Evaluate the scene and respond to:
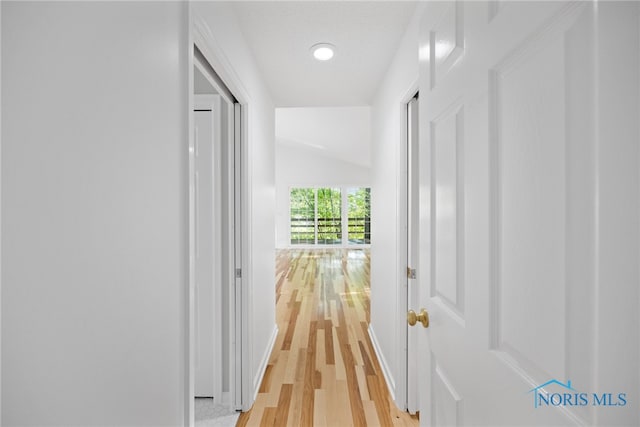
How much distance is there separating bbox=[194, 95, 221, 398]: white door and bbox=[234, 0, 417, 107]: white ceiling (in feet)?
1.73

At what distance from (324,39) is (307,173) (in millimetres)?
7733

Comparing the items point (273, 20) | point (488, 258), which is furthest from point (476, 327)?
point (273, 20)

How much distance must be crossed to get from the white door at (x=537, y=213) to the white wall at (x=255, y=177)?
0.98 metres

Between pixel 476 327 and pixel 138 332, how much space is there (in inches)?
31.6

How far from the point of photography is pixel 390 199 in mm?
2408

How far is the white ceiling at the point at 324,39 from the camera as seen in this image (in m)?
1.73

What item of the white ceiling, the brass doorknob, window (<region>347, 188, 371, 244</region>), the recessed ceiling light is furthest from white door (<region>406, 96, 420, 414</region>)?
window (<region>347, 188, 371, 244</region>)

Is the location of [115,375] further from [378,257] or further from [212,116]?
[378,257]

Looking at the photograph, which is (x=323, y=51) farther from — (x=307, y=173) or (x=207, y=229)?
(x=307, y=173)

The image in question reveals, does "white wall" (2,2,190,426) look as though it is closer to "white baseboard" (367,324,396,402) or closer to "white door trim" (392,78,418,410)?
"white door trim" (392,78,418,410)

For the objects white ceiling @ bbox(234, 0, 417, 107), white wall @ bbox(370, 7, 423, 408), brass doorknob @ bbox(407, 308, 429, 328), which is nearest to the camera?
brass doorknob @ bbox(407, 308, 429, 328)

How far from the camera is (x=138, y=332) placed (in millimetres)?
808

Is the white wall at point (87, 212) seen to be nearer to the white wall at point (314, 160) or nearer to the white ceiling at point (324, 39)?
the white ceiling at point (324, 39)

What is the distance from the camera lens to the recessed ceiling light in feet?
6.98
